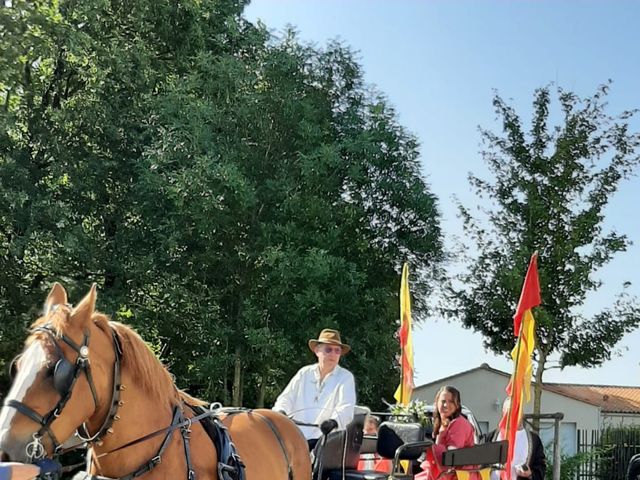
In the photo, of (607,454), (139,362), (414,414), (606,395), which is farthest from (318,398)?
(606,395)

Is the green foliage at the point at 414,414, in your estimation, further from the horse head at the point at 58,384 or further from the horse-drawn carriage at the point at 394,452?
the horse head at the point at 58,384

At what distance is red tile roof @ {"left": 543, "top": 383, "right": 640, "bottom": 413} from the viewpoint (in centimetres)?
2941

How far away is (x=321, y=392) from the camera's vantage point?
6289 mm

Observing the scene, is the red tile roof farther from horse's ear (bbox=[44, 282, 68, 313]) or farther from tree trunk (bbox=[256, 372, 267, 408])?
horse's ear (bbox=[44, 282, 68, 313])

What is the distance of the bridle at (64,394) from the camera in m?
3.14

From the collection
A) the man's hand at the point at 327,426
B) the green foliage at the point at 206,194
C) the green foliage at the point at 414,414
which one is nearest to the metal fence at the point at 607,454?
the green foliage at the point at 206,194

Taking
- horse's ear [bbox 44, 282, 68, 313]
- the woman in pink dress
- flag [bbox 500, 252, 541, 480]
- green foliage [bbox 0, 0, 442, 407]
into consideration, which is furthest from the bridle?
green foliage [bbox 0, 0, 442, 407]

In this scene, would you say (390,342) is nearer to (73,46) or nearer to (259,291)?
(259,291)

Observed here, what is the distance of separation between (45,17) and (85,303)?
13.2 m

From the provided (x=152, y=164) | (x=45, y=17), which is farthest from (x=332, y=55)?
(x=45, y=17)

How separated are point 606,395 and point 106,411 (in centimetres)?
3122

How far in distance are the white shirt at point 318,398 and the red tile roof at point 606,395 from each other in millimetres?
23130

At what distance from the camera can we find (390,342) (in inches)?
625

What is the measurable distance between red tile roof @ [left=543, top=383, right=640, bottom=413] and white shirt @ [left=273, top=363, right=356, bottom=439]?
75.9ft
